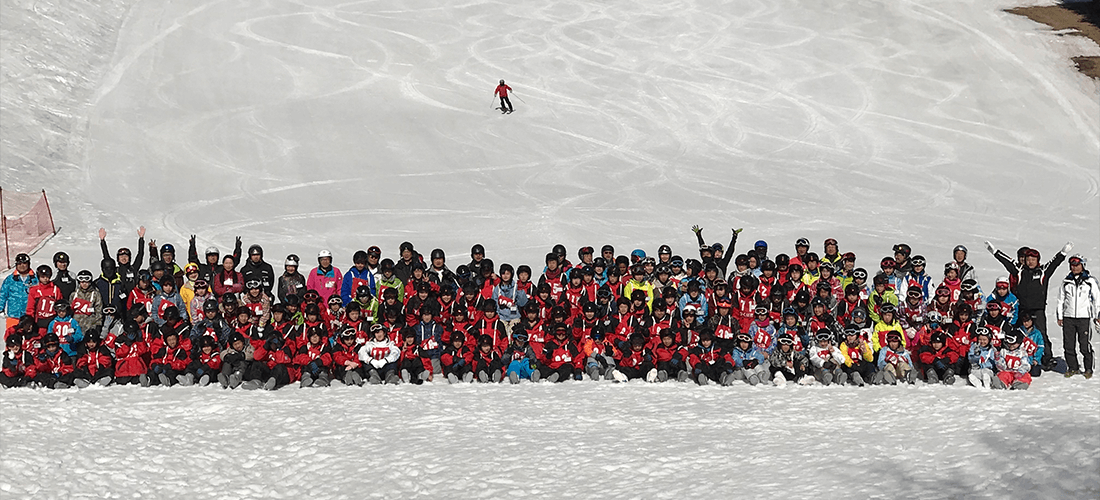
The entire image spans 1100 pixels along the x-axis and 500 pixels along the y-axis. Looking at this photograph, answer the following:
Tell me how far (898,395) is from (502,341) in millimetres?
3570

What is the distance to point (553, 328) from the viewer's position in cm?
1005

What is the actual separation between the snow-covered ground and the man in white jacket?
0.58m

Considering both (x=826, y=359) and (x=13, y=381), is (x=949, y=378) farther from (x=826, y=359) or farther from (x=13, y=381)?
(x=13, y=381)

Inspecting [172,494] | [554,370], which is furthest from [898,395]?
[172,494]

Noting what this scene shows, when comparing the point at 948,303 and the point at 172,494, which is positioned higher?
the point at 948,303

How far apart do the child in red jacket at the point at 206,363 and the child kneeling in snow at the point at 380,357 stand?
127cm

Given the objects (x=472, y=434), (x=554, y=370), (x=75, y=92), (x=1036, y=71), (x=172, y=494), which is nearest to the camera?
(x=172, y=494)

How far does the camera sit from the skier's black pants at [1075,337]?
31.7ft

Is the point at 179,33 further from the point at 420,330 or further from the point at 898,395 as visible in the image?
the point at 898,395

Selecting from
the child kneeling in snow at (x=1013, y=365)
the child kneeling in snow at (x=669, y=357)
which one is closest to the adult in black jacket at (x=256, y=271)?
the child kneeling in snow at (x=669, y=357)

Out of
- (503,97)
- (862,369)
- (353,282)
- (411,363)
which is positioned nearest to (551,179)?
(503,97)

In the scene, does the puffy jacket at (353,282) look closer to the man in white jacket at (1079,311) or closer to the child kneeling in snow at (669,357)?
the child kneeling in snow at (669,357)

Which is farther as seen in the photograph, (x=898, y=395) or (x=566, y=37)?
(x=566, y=37)

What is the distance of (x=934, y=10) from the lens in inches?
1128
